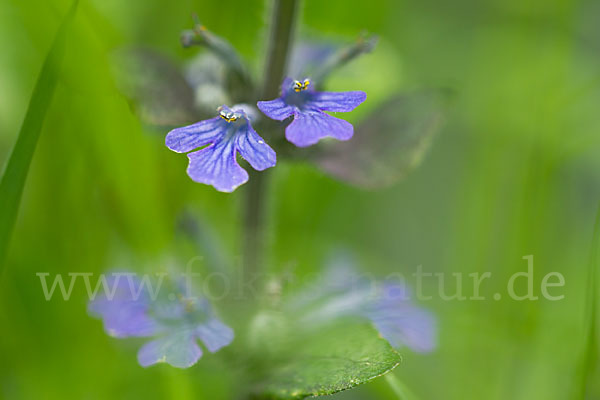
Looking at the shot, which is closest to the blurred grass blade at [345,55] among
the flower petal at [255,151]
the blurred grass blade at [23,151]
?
the flower petal at [255,151]

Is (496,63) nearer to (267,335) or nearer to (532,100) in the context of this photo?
(532,100)

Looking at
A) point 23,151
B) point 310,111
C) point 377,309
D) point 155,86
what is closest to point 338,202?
point 377,309

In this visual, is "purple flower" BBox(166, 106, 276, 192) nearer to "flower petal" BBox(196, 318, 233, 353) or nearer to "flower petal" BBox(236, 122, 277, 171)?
"flower petal" BBox(236, 122, 277, 171)

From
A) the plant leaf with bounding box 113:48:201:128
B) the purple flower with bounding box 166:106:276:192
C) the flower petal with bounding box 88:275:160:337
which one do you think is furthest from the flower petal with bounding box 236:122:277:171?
the flower petal with bounding box 88:275:160:337

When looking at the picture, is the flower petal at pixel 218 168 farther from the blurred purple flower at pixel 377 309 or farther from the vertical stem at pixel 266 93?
the blurred purple flower at pixel 377 309

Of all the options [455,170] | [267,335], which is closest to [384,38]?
[455,170]

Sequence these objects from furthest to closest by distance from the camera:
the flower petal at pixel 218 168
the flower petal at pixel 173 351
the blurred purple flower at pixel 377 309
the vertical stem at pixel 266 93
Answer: the blurred purple flower at pixel 377 309
the vertical stem at pixel 266 93
the flower petal at pixel 173 351
the flower petal at pixel 218 168

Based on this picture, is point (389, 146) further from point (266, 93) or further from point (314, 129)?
point (314, 129)
